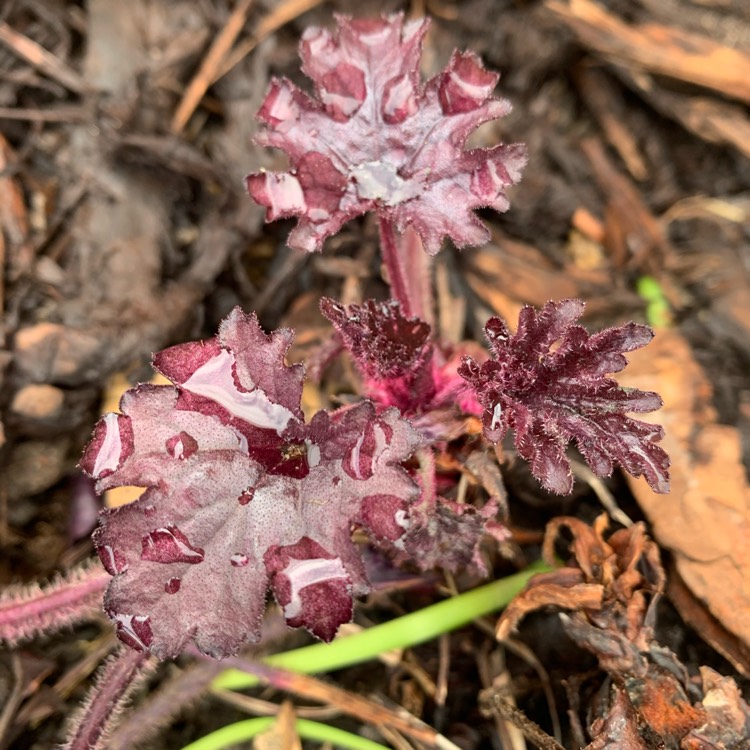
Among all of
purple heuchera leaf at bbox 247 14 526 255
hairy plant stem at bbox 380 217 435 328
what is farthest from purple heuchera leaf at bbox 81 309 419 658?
hairy plant stem at bbox 380 217 435 328

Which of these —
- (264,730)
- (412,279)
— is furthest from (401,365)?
(264,730)

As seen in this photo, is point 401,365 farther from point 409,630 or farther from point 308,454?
point 409,630

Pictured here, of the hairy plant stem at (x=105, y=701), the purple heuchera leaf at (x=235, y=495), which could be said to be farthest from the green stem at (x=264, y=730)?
the purple heuchera leaf at (x=235, y=495)

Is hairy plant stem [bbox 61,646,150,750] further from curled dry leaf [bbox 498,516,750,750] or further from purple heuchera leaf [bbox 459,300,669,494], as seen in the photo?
purple heuchera leaf [bbox 459,300,669,494]

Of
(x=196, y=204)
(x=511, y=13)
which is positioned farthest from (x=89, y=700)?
(x=511, y=13)

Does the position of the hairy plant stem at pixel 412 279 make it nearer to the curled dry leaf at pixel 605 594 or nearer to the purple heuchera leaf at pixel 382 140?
the purple heuchera leaf at pixel 382 140

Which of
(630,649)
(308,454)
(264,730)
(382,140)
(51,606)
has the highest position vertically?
(382,140)
